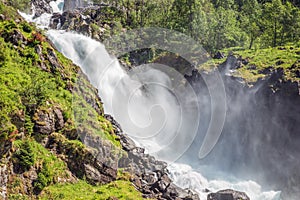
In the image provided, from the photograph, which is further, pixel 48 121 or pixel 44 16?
pixel 44 16

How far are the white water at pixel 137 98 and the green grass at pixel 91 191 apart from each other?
31.3 ft

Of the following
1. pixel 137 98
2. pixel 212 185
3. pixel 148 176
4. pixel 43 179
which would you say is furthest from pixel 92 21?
pixel 43 179

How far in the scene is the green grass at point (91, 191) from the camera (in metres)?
21.5

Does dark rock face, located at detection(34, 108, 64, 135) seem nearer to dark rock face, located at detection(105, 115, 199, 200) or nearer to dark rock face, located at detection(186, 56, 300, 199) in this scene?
dark rock face, located at detection(105, 115, 199, 200)

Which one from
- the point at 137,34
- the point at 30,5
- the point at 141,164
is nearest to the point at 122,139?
the point at 141,164

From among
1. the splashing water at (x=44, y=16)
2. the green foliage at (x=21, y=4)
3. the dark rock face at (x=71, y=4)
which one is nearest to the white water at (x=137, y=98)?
the splashing water at (x=44, y=16)

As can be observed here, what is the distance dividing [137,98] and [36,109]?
74.3 feet

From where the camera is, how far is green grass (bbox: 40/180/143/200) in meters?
21.5

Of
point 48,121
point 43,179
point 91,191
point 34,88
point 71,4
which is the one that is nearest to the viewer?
point 43,179

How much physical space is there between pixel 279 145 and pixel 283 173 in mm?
2755

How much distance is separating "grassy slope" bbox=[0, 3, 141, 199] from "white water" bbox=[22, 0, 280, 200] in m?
9.32

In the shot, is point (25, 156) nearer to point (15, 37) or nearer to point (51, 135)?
point (51, 135)

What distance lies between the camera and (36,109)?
2441cm

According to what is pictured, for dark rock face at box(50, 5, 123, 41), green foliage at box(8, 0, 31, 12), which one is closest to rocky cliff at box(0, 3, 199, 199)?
dark rock face at box(50, 5, 123, 41)
